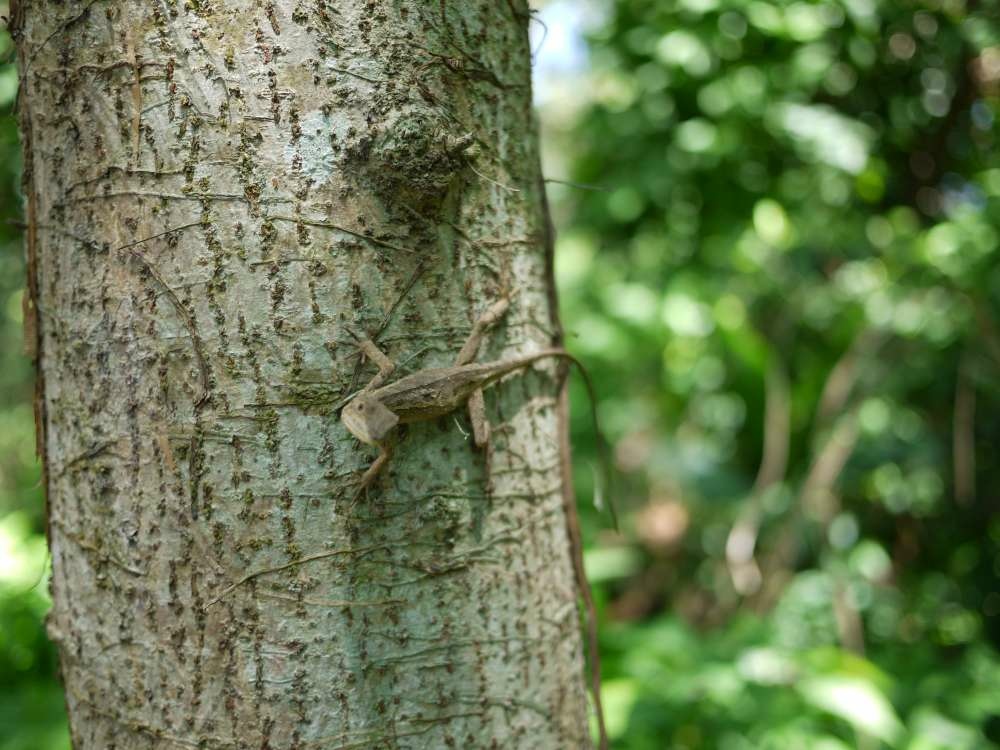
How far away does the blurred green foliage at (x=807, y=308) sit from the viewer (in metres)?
4.10

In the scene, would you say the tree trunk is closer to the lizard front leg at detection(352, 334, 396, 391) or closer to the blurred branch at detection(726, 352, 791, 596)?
the lizard front leg at detection(352, 334, 396, 391)

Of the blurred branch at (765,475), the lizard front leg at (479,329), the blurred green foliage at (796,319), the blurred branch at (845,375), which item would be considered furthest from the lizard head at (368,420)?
the blurred branch at (845,375)

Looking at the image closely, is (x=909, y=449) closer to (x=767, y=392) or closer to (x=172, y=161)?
(x=767, y=392)

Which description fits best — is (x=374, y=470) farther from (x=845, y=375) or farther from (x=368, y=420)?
(x=845, y=375)

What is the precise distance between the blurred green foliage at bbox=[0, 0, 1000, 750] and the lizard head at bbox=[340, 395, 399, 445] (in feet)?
8.86

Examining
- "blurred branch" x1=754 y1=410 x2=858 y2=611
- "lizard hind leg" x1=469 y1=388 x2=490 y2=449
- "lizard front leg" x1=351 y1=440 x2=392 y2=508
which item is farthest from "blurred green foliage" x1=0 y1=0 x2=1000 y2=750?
"lizard front leg" x1=351 y1=440 x2=392 y2=508

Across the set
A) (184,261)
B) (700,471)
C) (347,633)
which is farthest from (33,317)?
(700,471)

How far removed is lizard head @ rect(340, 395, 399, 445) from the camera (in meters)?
1.13

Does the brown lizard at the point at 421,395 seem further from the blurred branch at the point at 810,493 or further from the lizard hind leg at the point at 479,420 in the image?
the blurred branch at the point at 810,493

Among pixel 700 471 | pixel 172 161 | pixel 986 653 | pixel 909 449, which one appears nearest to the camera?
pixel 172 161

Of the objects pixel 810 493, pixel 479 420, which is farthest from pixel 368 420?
pixel 810 493

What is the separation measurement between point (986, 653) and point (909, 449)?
1086 mm

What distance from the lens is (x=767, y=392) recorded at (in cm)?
466

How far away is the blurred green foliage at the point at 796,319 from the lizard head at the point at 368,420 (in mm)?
2699
